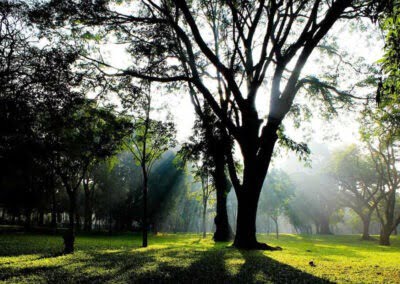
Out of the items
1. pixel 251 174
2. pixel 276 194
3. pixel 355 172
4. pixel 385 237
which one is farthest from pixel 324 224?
pixel 251 174

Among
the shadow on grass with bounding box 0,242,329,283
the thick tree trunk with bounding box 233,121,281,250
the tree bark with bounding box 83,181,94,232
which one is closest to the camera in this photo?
the shadow on grass with bounding box 0,242,329,283

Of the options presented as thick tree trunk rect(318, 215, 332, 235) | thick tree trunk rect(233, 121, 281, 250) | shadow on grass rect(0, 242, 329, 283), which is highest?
thick tree trunk rect(233, 121, 281, 250)

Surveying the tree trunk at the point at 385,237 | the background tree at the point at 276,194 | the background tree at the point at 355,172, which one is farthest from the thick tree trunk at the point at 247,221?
the background tree at the point at 355,172

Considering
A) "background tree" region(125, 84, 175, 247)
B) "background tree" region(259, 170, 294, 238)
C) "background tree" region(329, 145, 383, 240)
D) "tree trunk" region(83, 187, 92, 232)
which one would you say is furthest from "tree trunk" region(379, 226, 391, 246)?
"tree trunk" region(83, 187, 92, 232)

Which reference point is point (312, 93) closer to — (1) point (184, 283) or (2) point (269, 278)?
(2) point (269, 278)

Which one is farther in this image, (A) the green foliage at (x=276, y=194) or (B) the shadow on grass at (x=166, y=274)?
(A) the green foliage at (x=276, y=194)

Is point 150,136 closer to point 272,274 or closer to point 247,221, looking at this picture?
point 247,221

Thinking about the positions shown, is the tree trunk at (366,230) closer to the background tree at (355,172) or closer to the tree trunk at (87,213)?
the background tree at (355,172)

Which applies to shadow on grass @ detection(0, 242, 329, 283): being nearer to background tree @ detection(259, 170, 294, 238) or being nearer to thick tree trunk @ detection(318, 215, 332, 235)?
background tree @ detection(259, 170, 294, 238)

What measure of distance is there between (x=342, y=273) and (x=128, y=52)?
1638cm

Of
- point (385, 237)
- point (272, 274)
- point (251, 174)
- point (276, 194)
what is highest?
point (251, 174)

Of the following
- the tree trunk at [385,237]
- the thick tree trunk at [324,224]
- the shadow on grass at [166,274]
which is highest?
the shadow on grass at [166,274]

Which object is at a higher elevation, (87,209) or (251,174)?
(251,174)

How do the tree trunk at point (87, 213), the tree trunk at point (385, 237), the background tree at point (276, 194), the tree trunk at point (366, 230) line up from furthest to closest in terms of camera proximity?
the tree trunk at point (366, 230) → the background tree at point (276, 194) → the tree trunk at point (87, 213) → the tree trunk at point (385, 237)
